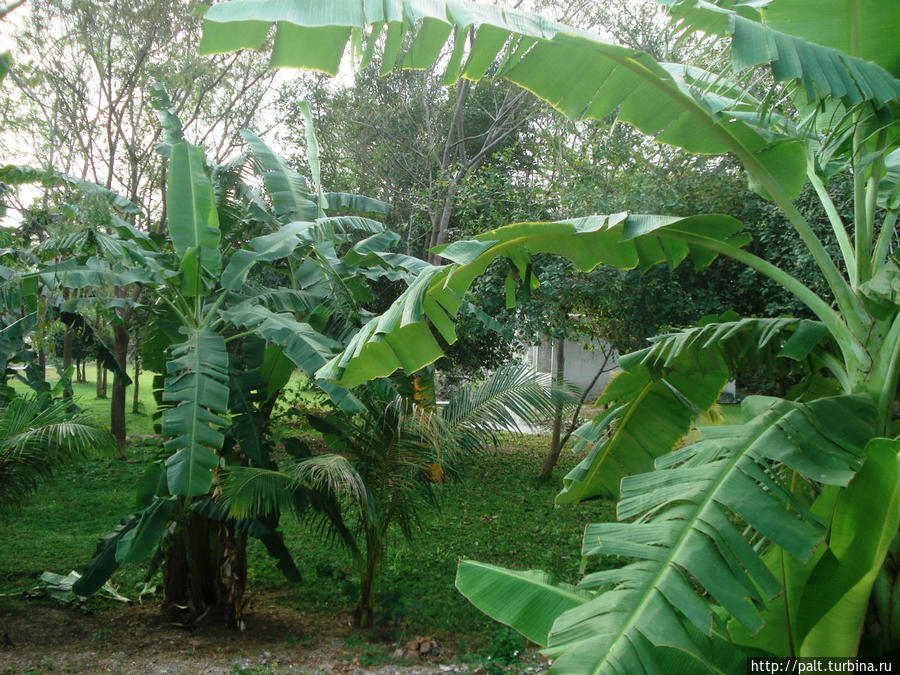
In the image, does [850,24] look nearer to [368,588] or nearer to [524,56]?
[524,56]

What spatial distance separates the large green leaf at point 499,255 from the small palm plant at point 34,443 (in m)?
3.19

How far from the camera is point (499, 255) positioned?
3.31 meters

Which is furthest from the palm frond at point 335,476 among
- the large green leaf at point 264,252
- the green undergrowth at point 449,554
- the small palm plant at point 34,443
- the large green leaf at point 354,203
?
the large green leaf at point 354,203

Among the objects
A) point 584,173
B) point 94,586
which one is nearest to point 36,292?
point 94,586

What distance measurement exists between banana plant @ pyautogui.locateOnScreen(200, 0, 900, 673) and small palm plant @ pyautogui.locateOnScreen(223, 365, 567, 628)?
1.78 metres

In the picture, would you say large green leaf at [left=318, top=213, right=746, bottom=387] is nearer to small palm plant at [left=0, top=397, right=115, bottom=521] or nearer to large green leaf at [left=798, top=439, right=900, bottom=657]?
large green leaf at [left=798, top=439, right=900, bottom=657]

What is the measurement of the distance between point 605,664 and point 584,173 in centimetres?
876

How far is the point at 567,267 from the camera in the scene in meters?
9.38

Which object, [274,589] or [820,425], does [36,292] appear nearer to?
[274,589]

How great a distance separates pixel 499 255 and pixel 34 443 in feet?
14.9

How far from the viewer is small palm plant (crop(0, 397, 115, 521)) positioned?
5.51 metres

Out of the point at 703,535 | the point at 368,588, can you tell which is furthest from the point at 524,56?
the point at 368,588

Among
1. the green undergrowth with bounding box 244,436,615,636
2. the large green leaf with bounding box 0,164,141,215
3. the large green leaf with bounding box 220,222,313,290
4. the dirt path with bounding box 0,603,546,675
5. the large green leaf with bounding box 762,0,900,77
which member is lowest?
the dirt path with bounding box 0,603,546,675

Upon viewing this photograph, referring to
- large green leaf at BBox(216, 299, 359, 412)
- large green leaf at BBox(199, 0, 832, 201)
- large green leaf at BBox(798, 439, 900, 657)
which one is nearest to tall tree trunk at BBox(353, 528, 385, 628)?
large green leaf at BBox(216, 299, 359, 412)
